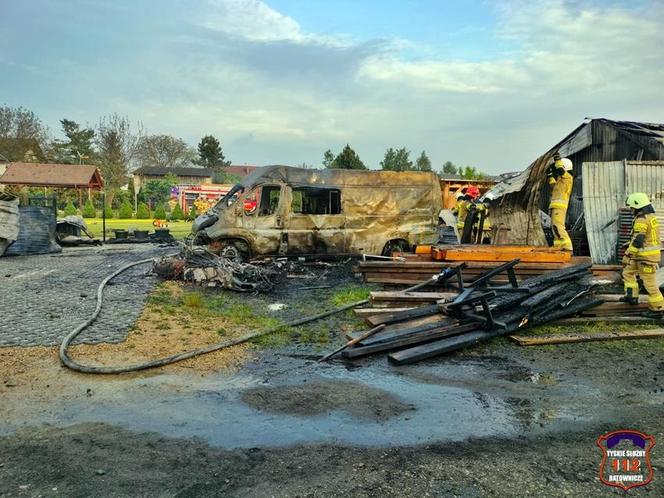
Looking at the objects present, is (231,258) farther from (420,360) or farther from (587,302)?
(587,302)

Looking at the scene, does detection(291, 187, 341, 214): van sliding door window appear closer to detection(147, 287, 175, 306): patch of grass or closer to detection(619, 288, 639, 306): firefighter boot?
detection(147, 287, 175, 306): patch of grass

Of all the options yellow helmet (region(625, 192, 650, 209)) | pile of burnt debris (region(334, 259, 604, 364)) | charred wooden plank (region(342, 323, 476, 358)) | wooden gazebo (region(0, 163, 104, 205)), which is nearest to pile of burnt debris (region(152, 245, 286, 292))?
pile of burnt debris (region(334, 259, 604, 364))

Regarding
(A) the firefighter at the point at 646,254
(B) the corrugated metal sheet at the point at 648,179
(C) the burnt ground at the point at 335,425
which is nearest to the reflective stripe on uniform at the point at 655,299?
(A) the firefighter at the point at 646,254

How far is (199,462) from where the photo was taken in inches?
127

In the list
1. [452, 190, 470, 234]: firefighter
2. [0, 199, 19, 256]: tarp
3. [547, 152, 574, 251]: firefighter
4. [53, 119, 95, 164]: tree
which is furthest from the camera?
[53, 119, 95, 164]: tree

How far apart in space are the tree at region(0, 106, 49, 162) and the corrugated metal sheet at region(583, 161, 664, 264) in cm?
5585

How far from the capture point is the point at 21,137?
53969 millimetres

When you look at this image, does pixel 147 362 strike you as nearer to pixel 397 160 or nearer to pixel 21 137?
pixel 397 160

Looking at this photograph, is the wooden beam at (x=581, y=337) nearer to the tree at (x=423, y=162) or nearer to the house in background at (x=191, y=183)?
the house in background at (x=191, y=183)

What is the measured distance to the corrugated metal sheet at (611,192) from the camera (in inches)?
451

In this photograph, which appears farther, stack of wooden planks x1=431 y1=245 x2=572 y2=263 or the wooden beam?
stack of wooden planks x1=431 y1=245 x2=572 y2=263

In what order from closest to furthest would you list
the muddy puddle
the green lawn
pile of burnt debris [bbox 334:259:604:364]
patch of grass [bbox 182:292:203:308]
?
the muddy puddle < pile of burnt debris [bbox 334:259:604:364] < patch of grass [bbox 182:292:203:308] < the green lawn

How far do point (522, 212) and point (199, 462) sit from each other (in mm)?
10474

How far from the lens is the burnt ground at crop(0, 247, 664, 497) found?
2998mm
